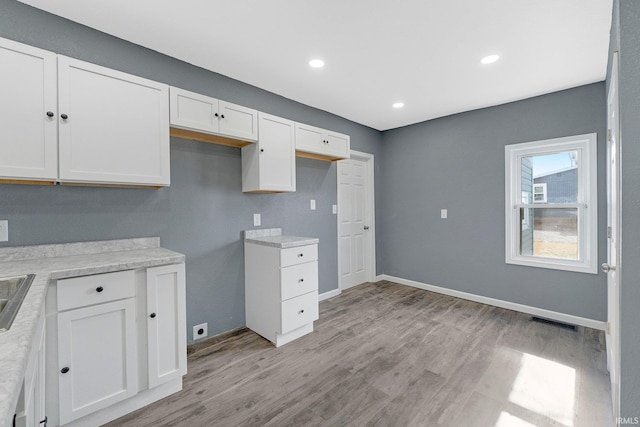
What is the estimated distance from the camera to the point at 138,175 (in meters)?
1.91

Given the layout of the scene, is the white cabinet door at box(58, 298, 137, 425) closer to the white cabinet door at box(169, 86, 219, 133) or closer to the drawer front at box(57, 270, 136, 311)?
the drawer front at box(57, 270, 136, 311)

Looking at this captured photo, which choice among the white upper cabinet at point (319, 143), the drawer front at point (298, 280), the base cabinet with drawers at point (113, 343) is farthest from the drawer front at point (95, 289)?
the white upper cabinet at point (319, 143)

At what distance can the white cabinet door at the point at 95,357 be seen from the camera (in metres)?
1.44

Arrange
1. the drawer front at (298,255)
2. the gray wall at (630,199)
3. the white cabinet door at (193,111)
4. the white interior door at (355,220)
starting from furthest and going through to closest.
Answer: the white interior door at (355,220), the drawer front at (298,255), the white cabinet door at (193,111), the gray wall at (630,199)

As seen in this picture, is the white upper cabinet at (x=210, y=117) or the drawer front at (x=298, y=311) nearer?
the white upper cabinet at (x=210, y=117)

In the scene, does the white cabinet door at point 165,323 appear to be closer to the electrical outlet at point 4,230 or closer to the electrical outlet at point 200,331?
the electrical outlet at point 200,331

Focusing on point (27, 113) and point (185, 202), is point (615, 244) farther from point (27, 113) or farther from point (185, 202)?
point (27, 113)

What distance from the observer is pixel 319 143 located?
123 inches

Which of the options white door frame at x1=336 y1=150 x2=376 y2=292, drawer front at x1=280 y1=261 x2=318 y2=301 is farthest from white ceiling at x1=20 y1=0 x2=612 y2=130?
drawer front at x1=280 y1=261 x2=318 y2=301

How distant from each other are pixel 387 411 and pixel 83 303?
1869 mm

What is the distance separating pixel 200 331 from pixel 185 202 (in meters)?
Result: 1.19

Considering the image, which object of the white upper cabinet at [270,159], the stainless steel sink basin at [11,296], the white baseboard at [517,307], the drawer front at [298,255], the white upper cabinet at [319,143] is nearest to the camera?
A: the stainless steel sink basin at [11,296]

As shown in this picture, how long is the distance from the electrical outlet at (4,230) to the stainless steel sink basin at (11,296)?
0.64 metres

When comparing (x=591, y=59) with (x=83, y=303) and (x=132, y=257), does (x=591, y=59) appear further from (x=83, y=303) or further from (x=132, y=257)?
(x=83, y=303)
